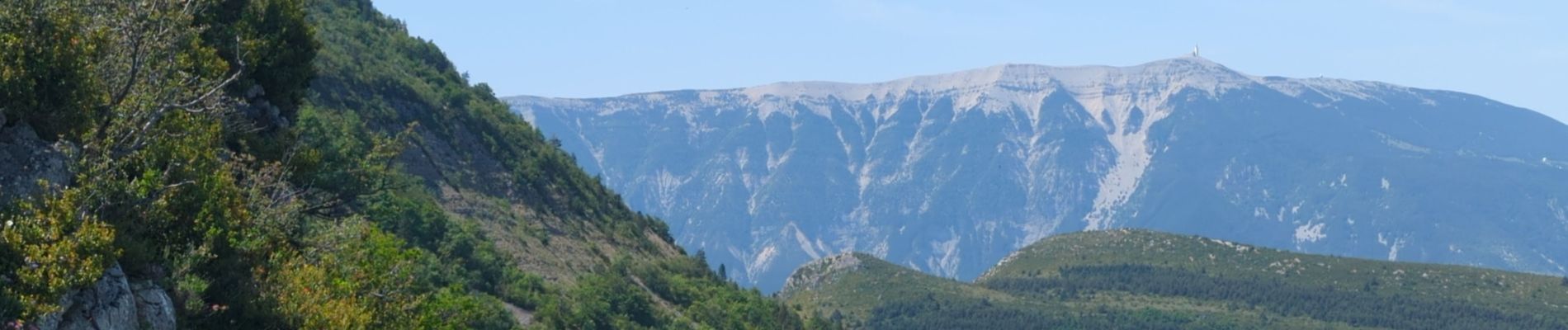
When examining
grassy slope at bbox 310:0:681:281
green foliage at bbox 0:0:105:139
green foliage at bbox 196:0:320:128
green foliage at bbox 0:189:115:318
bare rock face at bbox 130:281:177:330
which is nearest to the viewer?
green foliage at bbox 0:189:115:318

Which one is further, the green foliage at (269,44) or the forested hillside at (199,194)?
the green foliage at (269,44)

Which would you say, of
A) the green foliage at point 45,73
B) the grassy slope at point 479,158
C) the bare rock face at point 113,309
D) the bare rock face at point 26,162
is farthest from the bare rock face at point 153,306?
the grassy slope at point 479,158

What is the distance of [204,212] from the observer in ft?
93.7

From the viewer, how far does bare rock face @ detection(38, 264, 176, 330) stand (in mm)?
24047

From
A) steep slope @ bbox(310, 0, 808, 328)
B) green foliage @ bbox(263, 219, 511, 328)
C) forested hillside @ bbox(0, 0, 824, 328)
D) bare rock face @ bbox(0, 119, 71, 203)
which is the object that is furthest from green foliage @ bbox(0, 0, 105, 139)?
steep slope @ bbox(310, 0, 808, 328)

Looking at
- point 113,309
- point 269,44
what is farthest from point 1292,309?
point 113,309

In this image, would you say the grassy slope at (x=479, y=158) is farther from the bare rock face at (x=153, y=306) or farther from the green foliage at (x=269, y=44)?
the bare rock face at (x=153, y=306)

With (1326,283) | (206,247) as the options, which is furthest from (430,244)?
(1326,283)

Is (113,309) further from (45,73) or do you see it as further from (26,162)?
(45,73)

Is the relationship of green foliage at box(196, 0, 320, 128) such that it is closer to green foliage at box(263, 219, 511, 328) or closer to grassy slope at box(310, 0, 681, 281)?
green foliage at box(263, 219, 511, 328)

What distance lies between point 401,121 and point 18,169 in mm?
52540

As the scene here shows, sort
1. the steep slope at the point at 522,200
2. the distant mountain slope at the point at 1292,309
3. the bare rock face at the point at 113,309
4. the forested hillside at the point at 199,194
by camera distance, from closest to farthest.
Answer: the bare rock face at the point at 113,309 < the forested hillside at the point at 199,194 < the steep slope at the point at 522,200 < the distant mountain slope at the point at 1292,309

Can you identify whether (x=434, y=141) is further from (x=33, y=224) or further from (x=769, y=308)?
(x=33, y=224)

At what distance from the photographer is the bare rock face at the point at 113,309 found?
24.0 m
